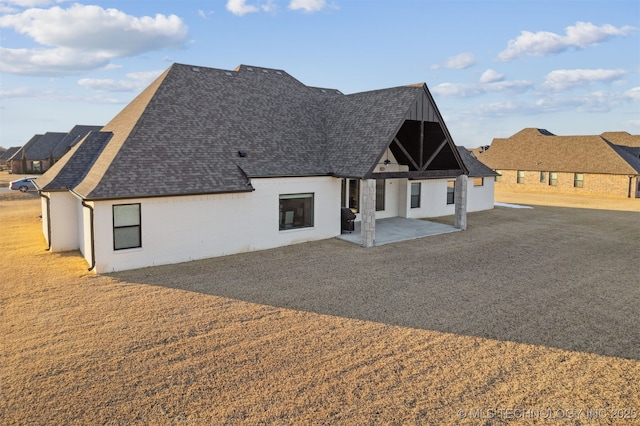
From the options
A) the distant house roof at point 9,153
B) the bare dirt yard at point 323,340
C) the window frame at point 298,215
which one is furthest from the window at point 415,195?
the distant house roof at point 9,153

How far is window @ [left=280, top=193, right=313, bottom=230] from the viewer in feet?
58.4

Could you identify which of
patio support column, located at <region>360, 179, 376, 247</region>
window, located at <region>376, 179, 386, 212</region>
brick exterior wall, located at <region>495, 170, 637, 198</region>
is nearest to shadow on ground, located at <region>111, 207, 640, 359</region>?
patio support column, located at <region>360, 179, 376, 247</region>

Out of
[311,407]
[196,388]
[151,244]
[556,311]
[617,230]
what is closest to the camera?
[311,407]

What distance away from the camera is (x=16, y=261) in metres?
15.2

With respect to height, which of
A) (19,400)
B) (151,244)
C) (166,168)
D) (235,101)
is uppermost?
(235,101)

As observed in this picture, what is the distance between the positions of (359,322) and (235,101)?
1374cm

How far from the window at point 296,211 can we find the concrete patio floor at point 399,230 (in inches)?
72.9

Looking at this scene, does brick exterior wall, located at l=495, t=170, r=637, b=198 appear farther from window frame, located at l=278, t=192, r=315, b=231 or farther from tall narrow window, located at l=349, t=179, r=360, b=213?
window frame, located at l=278, t=192, r=315, b=231

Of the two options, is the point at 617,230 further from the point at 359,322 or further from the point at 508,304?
the point at 359,322

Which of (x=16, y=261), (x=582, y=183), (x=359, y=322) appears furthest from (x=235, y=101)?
(x=582, y=183)

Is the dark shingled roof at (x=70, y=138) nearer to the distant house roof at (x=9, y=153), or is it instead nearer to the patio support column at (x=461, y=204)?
the distant house roof at (x=9, y=153)

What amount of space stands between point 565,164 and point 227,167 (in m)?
39.8

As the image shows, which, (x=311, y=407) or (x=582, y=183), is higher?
Result: (x=582, y=183)

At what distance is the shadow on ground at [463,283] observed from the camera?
991 centimetres
